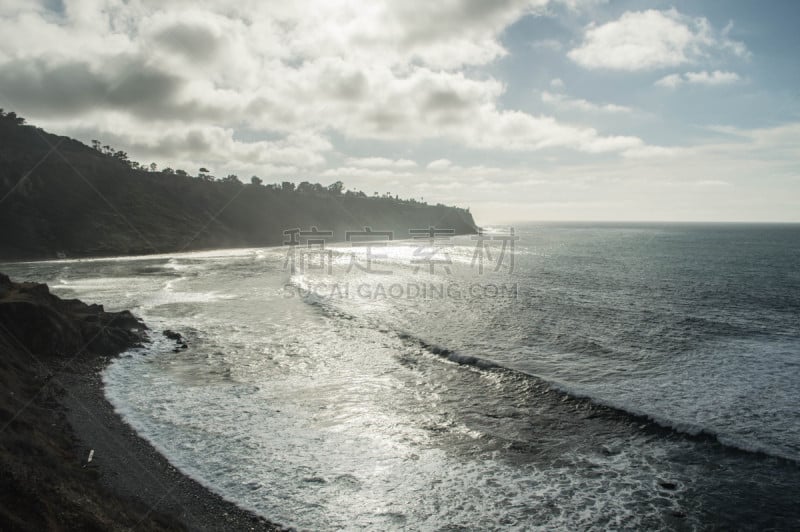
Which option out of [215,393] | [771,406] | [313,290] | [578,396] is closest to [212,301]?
Result: [313,290]

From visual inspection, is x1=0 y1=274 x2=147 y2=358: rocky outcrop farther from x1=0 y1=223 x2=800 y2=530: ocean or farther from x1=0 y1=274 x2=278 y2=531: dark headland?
x1=0 y1=223 x2=800 y2=530: ocean

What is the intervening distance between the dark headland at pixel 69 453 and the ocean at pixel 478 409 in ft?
2.61

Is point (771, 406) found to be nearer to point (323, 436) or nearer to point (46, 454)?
point (323, 436)

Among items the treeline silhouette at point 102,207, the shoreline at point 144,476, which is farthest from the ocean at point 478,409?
the treeline silhouette at point 102,207

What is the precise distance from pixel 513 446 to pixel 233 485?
30.3 feet

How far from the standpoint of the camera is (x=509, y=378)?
72.4ft

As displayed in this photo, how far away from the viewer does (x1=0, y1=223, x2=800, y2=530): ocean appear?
12391mm

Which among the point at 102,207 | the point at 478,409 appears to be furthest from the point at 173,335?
the point at 102,207

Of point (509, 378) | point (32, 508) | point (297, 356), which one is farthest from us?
point (297, 356)

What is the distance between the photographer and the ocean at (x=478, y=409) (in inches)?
488

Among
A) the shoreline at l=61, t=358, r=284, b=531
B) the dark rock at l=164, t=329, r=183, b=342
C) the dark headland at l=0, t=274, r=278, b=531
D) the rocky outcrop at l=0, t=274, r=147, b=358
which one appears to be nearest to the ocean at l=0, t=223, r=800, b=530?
the shoreline at l=61, t=358, r=284, b=531

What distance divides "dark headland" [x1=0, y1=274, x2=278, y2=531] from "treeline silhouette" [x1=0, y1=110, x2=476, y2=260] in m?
79.3

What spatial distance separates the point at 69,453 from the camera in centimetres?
1259

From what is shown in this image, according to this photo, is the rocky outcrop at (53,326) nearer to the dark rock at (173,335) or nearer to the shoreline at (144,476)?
the dark rock at (173,335)
